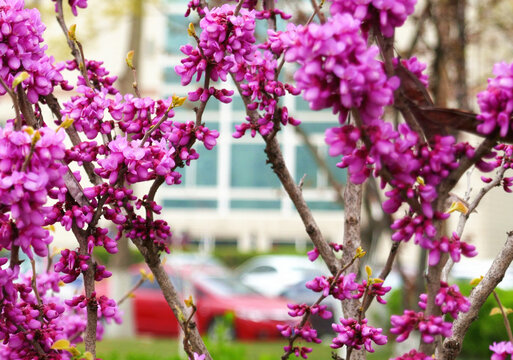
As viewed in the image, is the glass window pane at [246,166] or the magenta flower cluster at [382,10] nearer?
the magenta flower cluster at [382,10]

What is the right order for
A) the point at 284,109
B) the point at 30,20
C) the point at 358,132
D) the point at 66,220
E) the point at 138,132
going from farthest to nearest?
the point at 284,109, the point at 138,132, the point at 30,20, the point at 66,220, the point at 358,132

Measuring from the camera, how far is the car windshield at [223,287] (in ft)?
40.4

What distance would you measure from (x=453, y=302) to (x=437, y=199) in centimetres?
20

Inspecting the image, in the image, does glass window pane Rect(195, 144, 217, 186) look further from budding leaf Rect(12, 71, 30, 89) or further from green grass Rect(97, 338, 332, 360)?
budding leaf Rect(12, 71, 30, 89)

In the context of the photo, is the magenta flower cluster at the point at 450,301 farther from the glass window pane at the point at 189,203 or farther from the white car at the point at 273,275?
the glass window pane at the point at 189,203

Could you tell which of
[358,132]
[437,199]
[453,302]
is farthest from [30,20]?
[453,302]

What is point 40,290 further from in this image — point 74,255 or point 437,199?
point 437,199

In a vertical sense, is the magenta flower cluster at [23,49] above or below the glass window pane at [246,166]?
above

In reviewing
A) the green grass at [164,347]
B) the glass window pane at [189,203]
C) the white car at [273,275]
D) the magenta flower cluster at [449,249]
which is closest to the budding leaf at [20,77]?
the magenta flower cluster at [449,249]

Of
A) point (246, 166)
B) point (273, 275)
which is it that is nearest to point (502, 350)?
point (273, 275)

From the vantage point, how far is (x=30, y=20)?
1677 millimetres

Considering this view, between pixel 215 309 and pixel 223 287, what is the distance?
102cm

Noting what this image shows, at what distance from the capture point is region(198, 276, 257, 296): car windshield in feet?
40.4

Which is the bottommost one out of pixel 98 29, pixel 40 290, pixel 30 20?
pixel 40 290
